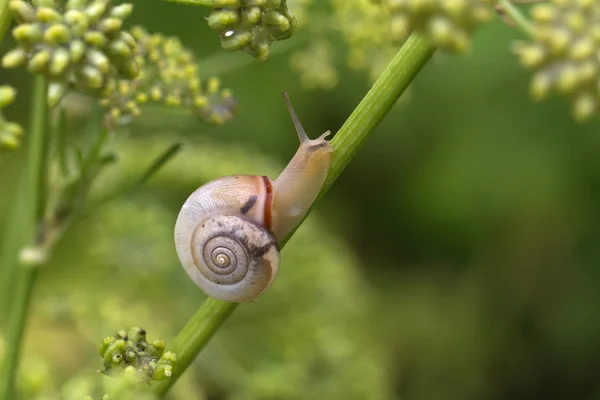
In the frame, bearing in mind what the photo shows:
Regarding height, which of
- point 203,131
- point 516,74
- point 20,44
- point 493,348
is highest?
point 20,44

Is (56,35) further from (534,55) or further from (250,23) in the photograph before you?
(534,55)

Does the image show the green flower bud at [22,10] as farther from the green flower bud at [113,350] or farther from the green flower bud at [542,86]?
the green flower bud at [542,86]

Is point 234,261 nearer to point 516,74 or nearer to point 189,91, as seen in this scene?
point 189,91

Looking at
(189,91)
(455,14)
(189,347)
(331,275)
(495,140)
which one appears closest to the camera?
(455,14)

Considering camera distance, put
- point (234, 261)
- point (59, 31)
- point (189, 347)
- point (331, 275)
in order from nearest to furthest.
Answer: point (59, 31)
point (189, 347)
point (234, 261)
point (331, 275)

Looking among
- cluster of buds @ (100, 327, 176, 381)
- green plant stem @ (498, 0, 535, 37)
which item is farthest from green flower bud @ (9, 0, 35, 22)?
green plant stem @ (498, 0, 535, 37)

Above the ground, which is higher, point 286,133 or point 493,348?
point 286,133

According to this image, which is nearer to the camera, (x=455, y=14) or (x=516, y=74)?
(x=455, y=14)

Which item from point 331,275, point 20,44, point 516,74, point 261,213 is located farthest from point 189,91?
point 516,74

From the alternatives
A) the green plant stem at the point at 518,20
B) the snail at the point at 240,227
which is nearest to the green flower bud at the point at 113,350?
the snail at the point at 240,227
